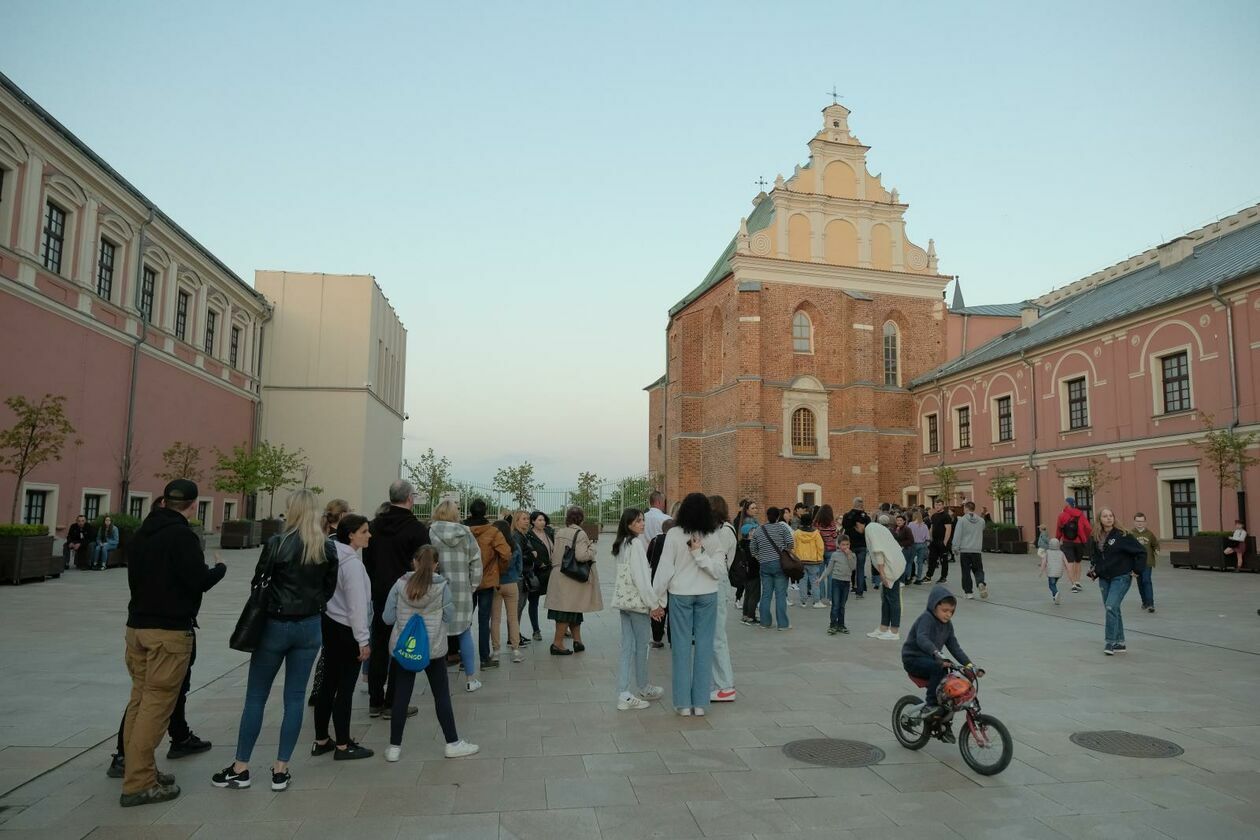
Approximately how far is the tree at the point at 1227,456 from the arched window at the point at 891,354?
60.9 ft

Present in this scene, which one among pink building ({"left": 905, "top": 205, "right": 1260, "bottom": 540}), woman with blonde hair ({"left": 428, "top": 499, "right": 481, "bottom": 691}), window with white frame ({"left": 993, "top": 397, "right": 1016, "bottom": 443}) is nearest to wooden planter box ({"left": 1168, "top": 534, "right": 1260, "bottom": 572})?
pink building ({"left": 905, "top": 205, "right": 1260, "bottom": 540})

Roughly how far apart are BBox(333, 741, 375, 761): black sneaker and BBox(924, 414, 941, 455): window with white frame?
36.8 metres

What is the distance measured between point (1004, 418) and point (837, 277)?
10874 millimetres

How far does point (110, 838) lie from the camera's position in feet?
13.3

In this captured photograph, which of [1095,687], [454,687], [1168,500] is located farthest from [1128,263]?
[454,687]

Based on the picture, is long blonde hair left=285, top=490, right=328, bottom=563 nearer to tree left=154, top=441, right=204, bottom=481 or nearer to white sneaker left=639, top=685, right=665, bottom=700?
white sneaker left=639, top=685, right=665, bottom=700

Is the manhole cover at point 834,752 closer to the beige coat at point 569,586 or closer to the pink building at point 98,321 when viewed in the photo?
the beige coat at point 569,586

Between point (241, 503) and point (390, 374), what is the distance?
49.0 feet

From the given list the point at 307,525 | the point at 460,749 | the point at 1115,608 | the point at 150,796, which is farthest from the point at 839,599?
the point at 150,796

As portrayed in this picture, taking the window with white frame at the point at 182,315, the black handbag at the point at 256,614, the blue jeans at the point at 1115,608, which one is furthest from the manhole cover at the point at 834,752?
the window with white frame at the point at 182,315

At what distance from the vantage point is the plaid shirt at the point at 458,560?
6.68 m

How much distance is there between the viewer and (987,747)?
5121 mm

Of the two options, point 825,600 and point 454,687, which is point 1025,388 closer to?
point 825,600

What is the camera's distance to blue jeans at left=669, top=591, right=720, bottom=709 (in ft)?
21.9
